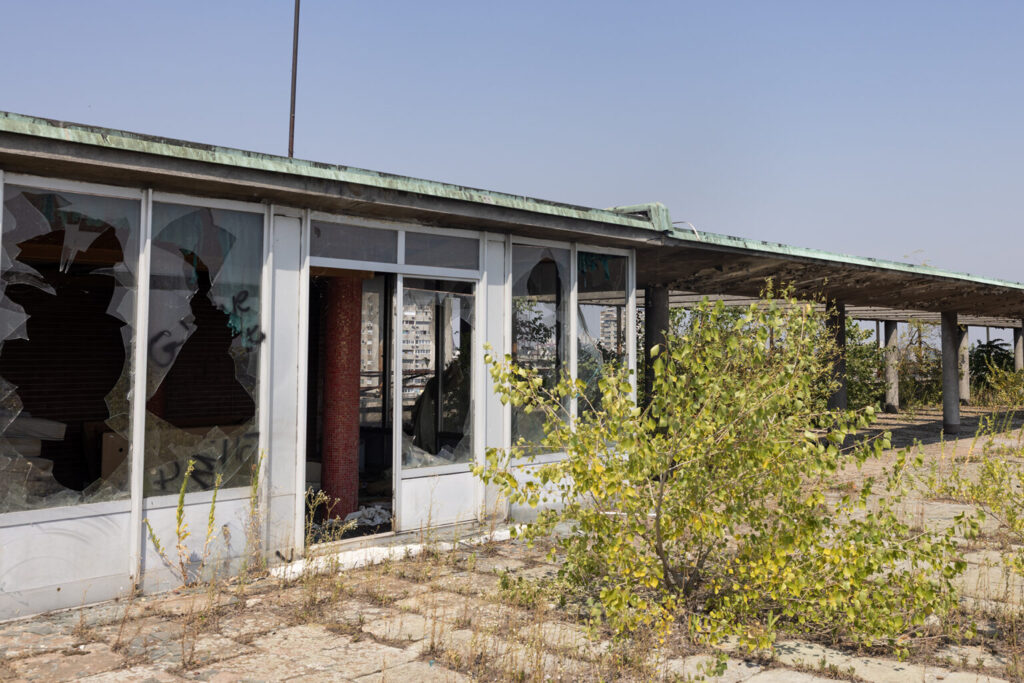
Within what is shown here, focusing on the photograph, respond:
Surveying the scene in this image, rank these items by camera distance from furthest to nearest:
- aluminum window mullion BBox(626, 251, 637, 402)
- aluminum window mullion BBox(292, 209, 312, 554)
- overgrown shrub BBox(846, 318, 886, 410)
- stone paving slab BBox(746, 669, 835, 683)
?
overgrown shrub BBox(846, 318, 886, 410) < aluminum window mullion BBox(626, 251, 637, 402) < aluminum window mullion BBox(292, 209, 312, 554) < stone paving slab BBox(746, 669, 835, 683)

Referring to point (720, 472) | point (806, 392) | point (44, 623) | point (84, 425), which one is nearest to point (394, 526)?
point (44, 623)

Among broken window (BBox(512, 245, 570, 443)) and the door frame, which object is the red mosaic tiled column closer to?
the door frame

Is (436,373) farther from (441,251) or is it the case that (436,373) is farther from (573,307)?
(573,307)

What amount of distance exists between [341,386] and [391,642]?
12.2 ft

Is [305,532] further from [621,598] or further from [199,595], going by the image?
[621,598]

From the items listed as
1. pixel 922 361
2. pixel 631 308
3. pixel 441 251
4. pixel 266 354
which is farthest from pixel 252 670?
pixel 922 361

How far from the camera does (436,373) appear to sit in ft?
28.6

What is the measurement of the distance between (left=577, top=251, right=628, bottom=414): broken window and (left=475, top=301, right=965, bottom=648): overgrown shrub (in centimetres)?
391

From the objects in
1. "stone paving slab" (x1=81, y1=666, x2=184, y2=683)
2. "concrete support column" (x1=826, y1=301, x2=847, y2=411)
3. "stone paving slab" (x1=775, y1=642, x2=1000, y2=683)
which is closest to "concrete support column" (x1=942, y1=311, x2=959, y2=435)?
"concrete support column" (x1=826, y1=301, x2=847, y2=411)

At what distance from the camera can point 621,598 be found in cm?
459

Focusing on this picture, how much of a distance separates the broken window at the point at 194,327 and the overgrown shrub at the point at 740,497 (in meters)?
2.58

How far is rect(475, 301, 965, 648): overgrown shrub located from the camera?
4680 millimetres

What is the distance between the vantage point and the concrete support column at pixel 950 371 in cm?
1827

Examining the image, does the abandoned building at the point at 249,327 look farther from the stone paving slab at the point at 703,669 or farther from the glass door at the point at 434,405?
the stone paving slab at the point at 703,669
